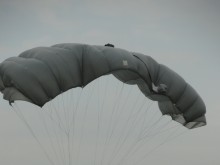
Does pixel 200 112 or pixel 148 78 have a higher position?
pixel 148 78

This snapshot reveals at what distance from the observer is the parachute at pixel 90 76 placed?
68.8 ft

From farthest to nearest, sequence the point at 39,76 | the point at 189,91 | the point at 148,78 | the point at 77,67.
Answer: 1. the point at 189,91
2. the point at 148,78
3. the point at 77,67
4. the point at 39,76

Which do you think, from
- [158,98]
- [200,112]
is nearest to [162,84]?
[158,98]

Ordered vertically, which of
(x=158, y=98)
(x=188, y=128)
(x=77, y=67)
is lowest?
(x=188, y=128)

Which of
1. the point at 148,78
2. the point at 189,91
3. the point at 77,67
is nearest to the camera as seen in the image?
the point at 77,67

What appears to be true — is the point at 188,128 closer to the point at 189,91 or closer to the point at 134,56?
the point at 189,91

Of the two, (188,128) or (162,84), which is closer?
(162,84)

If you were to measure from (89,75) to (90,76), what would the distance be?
6 centimetres

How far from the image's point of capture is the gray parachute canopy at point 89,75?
2095 centimetres

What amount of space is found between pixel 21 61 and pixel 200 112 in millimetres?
9340

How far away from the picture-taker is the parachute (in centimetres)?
2097

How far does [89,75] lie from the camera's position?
22703 mm

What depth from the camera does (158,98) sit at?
2488 centimetres

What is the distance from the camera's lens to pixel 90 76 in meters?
22.7
